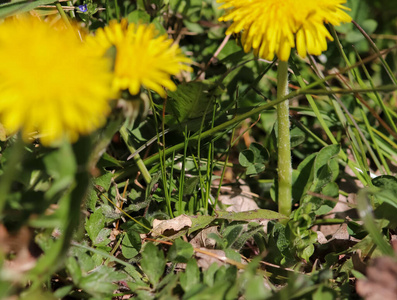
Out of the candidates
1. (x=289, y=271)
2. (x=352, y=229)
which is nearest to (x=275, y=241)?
(x=289, y=271)

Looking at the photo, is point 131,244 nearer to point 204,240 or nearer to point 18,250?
point 204,240

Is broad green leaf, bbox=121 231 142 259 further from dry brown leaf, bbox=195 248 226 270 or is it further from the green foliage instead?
dry brown leaf, bbox=195 248 226 270

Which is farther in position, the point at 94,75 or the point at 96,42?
the point at 96,42

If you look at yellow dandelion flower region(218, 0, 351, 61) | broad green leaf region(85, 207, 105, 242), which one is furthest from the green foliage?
yellow dandelion flower region(218, 0, 351, 61)

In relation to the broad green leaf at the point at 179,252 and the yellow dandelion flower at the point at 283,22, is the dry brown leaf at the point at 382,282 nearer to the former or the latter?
the broad green leaf at the point at 179,252

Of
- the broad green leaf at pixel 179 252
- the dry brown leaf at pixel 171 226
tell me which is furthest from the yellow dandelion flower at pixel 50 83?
the dry brown leaf at pixel 171 226

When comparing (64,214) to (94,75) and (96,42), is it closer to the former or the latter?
(94,75)
